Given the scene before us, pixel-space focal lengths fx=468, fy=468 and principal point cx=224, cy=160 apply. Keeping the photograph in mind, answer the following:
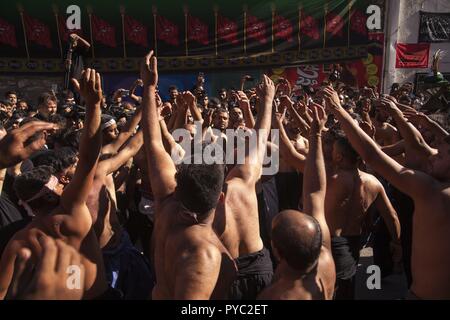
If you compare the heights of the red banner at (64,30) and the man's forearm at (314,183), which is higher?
the red banner at (64,30)

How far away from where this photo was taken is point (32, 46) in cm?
1261

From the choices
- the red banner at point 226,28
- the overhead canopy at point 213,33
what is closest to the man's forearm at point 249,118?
the overhead canopy at point 213,33

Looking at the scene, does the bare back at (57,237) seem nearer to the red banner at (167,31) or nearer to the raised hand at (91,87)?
the raised hand at (91,87)

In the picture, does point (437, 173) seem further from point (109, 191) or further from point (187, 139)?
point (187, 139)

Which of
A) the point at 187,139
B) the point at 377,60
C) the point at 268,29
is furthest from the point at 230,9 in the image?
the point at 187,139

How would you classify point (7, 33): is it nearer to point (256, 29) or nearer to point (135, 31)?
point (135, 31)

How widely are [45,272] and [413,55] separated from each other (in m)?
13.0

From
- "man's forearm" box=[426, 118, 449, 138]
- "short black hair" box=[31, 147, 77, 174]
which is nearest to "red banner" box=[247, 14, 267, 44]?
"man's forearm" box=[426, 118, 449, 138]

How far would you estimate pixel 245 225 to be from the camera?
103 inches

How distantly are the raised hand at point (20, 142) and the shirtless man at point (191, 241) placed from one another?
75cm

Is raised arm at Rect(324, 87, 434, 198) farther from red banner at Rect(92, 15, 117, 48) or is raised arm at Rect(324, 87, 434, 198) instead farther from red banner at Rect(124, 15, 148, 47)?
red banner at Rect(92, 15, 117, 48)

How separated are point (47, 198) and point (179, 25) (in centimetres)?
1161

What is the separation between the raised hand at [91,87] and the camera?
6.45 feet

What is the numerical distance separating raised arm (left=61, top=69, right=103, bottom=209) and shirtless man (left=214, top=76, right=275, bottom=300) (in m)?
0.78
